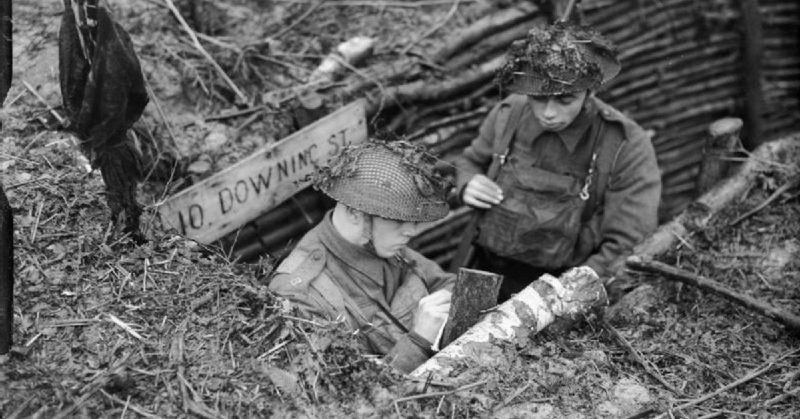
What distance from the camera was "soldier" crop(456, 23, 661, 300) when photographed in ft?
14.4

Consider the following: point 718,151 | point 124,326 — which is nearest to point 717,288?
point 718,151

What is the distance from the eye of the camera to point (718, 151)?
17.0 feet

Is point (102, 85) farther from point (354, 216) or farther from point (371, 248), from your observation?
point (371, 248)

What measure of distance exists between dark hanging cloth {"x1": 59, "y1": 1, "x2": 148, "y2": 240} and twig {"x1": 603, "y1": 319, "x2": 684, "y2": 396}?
7.07 feet

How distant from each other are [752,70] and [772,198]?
3098 millimetres

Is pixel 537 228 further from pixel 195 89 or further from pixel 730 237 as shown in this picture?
pixel 195 89

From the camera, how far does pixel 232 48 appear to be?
16.8ft

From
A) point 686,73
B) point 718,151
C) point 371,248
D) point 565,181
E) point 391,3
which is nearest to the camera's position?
point 371,248

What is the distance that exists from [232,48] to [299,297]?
234 centimetres

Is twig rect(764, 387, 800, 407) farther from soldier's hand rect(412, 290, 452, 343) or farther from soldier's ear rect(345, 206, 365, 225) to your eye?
soldier's ear rect(345, 206, 365, 225)

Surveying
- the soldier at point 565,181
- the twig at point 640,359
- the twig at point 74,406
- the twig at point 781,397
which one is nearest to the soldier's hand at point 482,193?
the soldier at point 565,181

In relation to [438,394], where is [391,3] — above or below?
above

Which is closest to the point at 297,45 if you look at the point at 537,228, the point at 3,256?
the point at 537,228

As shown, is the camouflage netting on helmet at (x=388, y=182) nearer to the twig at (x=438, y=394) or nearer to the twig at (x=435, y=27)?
the twig at (x=438, y=394)
